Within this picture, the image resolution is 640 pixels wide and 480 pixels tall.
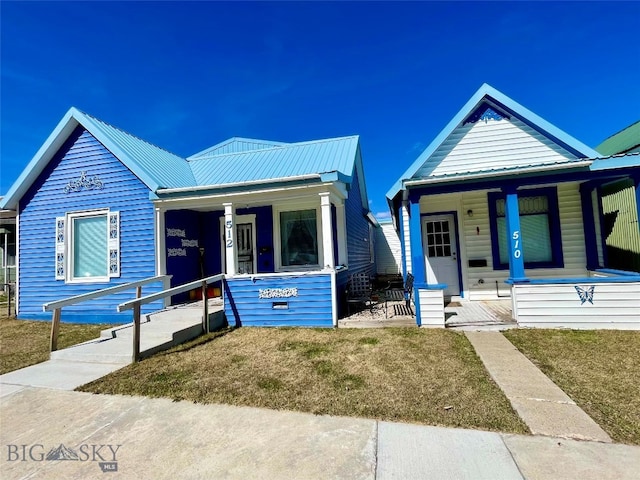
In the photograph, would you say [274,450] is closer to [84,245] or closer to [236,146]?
[84,245]

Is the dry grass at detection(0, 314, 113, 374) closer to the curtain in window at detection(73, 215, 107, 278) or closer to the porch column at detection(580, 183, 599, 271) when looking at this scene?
the curtain in window at detection(73, 215, 107, 278)

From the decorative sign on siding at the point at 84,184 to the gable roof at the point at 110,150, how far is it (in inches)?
37.2

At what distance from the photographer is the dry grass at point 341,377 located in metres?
3.48

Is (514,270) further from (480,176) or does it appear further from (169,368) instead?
(169,368)

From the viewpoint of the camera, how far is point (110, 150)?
916cm

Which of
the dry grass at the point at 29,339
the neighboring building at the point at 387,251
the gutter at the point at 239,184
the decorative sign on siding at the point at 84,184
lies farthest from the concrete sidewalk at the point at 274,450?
the neighboring building at the point at 387,251

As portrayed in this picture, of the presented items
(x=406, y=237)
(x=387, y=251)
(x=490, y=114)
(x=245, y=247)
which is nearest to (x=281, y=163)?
(x=245, y=247)

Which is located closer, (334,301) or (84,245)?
(334,301)

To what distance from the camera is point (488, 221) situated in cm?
876

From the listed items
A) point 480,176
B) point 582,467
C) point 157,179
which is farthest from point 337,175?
point 582,467

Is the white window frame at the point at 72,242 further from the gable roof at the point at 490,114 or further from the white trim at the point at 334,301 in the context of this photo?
the gable roof at the point at 490,114

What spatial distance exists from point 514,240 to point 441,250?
2.52 metres

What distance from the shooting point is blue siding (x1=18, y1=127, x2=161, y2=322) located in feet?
29.2

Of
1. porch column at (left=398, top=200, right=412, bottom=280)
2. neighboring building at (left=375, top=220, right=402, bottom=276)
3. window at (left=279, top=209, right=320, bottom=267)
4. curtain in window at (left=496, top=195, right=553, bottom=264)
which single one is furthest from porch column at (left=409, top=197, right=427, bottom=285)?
neighboring building at (left=375, top=220, right=402, bottom=276)
